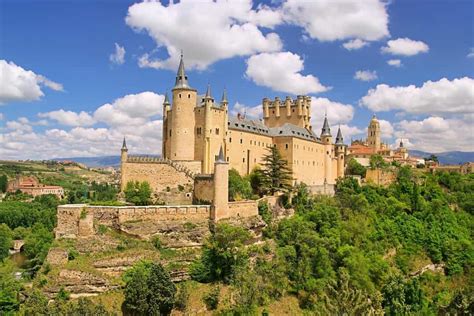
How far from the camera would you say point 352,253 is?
131 ft

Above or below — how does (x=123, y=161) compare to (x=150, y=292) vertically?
above

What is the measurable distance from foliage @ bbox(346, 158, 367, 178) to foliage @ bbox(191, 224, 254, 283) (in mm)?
36582

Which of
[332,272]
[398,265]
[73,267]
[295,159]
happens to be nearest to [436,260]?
[398,265]

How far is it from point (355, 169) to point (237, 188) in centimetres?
2924

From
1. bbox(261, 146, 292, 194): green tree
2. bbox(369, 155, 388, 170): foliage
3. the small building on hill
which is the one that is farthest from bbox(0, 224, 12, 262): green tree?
bbox(369, 155, 388, 170): foliage

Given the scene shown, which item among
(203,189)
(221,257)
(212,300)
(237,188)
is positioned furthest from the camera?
(237,188)

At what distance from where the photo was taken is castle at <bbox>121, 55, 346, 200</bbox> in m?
43.2

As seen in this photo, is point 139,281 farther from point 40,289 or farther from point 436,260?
point 436,260

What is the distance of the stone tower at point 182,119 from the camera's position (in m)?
45.6

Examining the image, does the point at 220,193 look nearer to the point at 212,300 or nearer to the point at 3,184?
the point at 212,300

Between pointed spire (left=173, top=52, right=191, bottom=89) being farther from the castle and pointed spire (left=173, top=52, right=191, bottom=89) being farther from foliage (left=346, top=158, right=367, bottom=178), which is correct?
foliage (left=346, top=158, right=367, bottom=178)

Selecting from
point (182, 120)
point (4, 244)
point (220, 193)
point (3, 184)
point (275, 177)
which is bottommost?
point (4, 244)

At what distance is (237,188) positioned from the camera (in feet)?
146

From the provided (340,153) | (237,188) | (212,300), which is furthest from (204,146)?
(340,153)
